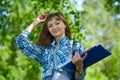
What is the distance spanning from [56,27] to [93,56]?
0.61 metres

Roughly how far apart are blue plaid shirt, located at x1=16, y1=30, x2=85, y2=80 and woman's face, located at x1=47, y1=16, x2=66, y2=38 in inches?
2.8

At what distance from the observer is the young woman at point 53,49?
4332 millimetres

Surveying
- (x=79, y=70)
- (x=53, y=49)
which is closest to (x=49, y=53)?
(x=53, y=49)

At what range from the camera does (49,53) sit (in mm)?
4527

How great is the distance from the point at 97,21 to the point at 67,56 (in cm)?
1793

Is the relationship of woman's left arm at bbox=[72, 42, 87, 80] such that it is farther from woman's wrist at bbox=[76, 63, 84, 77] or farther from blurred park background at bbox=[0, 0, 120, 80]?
blurred park background at bbox=[0, 0, 120, 80]

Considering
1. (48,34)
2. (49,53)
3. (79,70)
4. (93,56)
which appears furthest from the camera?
(48,34)

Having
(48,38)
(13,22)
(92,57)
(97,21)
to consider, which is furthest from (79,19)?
(97,21)

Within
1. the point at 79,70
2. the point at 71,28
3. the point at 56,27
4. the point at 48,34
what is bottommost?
the point at 71,28

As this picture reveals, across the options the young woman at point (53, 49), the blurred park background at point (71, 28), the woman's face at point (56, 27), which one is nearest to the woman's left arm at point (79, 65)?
the young woman at point (53, 49)

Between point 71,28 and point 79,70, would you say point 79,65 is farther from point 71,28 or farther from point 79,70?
point 71,28

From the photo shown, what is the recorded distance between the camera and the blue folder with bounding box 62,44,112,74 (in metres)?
4.05

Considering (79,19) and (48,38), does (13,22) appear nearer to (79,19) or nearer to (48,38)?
(79,19)

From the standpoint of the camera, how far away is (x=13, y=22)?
17109 mm
